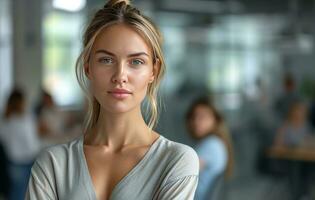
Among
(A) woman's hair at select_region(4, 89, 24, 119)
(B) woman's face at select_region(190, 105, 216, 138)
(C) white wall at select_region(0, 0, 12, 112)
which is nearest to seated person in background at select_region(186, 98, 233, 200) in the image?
(B) woman's face at select_region(190, 105, 216, 138)

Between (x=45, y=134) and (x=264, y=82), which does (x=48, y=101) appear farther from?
(x=264, y=82)

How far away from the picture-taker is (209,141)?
395 cm

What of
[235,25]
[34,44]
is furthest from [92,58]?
[34,44]

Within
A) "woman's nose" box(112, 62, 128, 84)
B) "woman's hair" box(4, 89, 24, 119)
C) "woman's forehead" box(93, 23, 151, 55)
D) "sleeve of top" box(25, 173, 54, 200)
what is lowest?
"woman's hair" box(4, 89, 24, 119)

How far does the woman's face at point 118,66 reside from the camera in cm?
122

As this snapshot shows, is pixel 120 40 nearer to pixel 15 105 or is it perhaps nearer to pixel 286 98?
pixel 15 105

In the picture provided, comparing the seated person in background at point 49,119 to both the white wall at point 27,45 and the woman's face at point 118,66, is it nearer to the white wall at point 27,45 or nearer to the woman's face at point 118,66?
the white wall at point 27,45

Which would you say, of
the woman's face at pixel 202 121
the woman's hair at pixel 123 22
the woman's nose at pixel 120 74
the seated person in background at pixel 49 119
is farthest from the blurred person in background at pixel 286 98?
the woman's nose at pixel 120 74

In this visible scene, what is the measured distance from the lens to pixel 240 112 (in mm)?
6867

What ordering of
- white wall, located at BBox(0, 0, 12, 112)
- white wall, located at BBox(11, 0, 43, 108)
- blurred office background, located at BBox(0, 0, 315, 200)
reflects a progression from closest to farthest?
blurred office background, located at BBox(0, 0, 315, 200)
white wall, located at BBox(11, 0, 43, 108)
white wall, located at BBox(0, 0, 12, 112)

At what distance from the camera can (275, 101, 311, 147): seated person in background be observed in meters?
6.29

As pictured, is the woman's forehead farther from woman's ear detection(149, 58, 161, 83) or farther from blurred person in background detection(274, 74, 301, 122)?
blurred person in background detection(274, 74, 301, 122)

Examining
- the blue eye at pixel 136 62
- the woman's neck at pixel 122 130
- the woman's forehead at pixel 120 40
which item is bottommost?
the woman's neck at pixel 122 130

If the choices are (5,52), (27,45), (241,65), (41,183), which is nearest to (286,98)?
(241,65)
